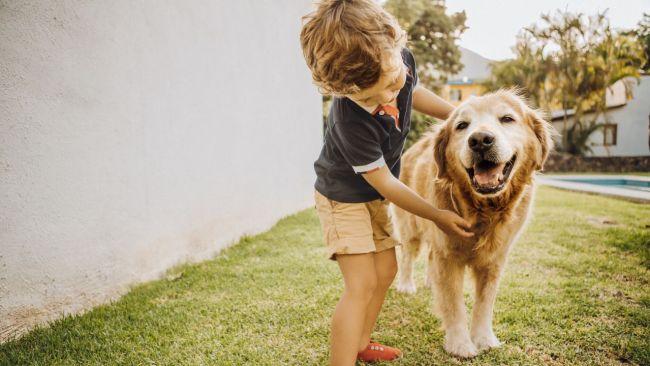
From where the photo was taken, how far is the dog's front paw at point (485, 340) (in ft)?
7.67

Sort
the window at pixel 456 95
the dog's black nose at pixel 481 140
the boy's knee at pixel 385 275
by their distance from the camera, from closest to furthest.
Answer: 1. the dog's black nose at pixel 481 140
2. the boy's knee at pixel 385 275
3. the window at pixel 456 95

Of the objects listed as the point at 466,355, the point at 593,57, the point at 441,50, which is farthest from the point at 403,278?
the point at 593,57

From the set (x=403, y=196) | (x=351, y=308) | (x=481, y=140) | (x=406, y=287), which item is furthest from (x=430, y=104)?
(x=406, y=287)

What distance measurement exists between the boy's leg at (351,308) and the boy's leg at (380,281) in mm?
185

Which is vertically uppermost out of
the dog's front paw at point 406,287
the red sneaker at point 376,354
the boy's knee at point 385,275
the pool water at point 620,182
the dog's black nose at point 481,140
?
the dog's black nose at point 481,140

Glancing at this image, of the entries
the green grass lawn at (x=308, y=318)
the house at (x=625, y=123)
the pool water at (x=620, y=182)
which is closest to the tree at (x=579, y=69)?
the house at (x=625, y=123)

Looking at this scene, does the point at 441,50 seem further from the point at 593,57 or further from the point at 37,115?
the point at 37,115

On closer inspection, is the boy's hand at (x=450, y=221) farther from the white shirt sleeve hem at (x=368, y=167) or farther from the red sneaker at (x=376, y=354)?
the red sneaker at (x=376, y=354)

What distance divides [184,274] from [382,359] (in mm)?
2177

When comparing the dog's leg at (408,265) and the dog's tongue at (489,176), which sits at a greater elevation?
the dog's tongue at (489,176)

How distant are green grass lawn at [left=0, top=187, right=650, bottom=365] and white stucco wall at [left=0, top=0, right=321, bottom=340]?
270 mm

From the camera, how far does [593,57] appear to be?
910 inches

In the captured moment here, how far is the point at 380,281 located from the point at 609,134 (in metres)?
27.6

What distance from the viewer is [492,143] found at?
1.98 metres
